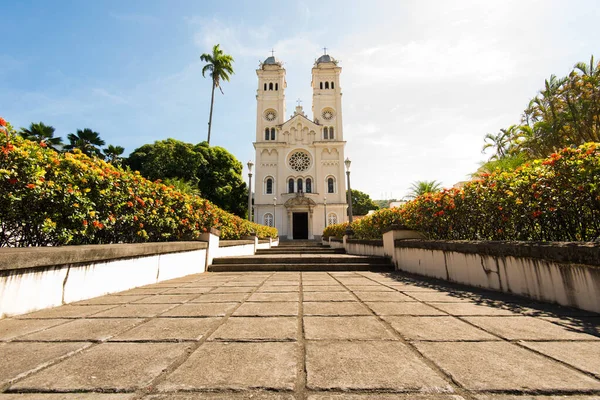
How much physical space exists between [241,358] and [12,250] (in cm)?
239

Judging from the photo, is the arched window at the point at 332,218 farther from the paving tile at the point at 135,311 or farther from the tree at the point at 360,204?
the paving tile at the point at 135,311

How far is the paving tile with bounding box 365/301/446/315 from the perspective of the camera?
247 centimetres

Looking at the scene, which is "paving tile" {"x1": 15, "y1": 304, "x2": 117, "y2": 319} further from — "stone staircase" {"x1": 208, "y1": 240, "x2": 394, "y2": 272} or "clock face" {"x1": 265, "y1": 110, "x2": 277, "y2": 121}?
"clock face" {"x1": 265, "y1": 110, "x2": 277, "y2": 121}

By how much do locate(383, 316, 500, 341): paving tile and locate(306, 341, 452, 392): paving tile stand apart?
29 centimetres

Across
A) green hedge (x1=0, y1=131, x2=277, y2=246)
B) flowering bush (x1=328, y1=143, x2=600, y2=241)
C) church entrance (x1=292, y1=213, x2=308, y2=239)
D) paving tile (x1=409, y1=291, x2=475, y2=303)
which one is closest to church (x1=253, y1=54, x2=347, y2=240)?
church entrance (x1=292, y1=213, x2=308, y2=239)

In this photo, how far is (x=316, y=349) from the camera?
5.26 feet

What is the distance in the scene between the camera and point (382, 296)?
3.26m

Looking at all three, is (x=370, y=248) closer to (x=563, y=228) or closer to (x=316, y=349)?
(x=563, y=228)

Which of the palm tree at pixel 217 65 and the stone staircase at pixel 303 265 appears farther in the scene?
the palm tree at pixel 217 65

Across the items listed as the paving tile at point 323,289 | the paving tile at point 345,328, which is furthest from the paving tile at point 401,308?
the paving tile at point 323,289

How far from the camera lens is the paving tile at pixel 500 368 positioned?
120 cm

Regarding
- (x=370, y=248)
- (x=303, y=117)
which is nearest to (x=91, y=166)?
(x=370, y=248)

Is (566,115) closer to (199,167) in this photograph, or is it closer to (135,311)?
(135,311)

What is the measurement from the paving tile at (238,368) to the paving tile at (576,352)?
1.52 metres
